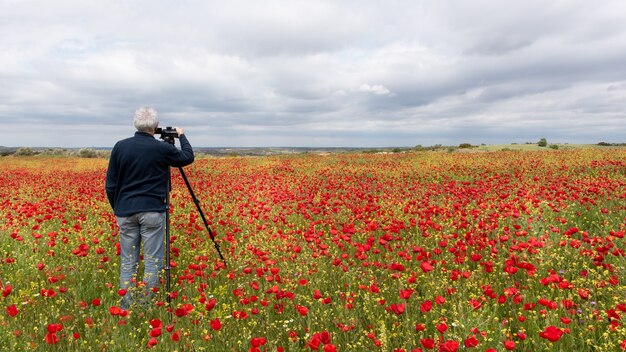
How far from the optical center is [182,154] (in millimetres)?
4941

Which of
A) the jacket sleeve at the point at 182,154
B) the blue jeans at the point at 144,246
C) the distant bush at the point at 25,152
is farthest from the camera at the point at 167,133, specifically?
the distant bush at the point at 25,152

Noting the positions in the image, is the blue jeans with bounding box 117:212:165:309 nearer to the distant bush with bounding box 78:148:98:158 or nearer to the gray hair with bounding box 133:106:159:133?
the gray hair with bounding box 133:106:159:133

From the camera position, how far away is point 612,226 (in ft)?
20.5

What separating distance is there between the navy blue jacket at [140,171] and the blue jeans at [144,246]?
5.0 inches

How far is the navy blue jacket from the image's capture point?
15.6 feet

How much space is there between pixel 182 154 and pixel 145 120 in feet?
2.02

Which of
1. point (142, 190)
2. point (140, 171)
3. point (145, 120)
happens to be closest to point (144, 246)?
point (142, 190)

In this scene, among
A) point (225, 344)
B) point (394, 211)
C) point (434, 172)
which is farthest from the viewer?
point (434, 172)

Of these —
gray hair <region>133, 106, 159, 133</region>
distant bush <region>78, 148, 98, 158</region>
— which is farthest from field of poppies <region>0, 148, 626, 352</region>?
distant bush <region>78, 148, 98, 158</region>

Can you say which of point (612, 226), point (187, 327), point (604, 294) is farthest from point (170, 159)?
point (612, 226)

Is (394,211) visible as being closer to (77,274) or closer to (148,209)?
(148,209)

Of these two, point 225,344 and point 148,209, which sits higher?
point 148,209

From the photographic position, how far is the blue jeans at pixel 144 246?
4785 mm

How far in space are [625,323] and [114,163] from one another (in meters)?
5.63
